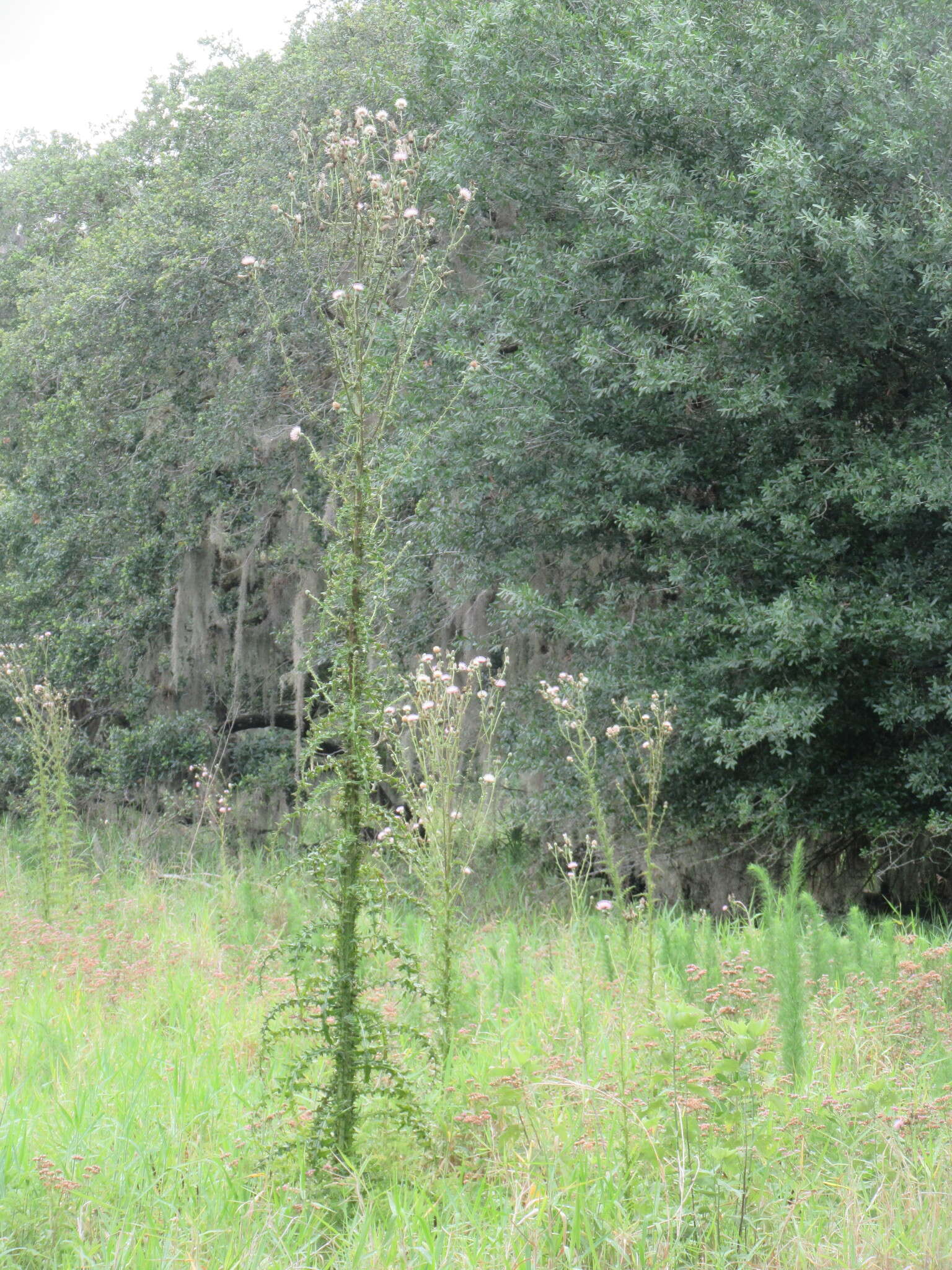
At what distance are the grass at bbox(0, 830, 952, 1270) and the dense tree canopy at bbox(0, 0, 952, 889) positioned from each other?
220 cm

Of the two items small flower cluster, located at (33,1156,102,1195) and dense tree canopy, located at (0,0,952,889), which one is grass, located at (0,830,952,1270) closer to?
small flower cluster, located at (33,1156,102,1195)

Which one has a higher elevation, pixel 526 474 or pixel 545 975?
pixel 526 474

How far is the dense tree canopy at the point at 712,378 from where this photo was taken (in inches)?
232

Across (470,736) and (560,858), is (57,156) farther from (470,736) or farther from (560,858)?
(560,858)

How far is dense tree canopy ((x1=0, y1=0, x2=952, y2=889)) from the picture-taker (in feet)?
19.3

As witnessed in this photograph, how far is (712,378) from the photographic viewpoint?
648 centimetres

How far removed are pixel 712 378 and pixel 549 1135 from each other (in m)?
4.58

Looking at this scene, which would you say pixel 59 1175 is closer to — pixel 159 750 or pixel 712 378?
pixel 712 378

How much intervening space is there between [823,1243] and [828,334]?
4.91m

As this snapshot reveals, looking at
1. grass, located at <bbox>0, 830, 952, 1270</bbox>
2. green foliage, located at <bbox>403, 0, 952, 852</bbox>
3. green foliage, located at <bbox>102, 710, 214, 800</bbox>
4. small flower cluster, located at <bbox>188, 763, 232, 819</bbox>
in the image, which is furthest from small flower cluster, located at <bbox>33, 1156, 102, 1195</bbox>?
green foliage, located at <bbox>102, 710, 214, 800</bbox>

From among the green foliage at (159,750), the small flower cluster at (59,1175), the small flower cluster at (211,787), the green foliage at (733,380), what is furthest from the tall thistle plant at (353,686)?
the green foliage at (159,750)

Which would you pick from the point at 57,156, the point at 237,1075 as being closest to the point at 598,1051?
the point at 237,1075

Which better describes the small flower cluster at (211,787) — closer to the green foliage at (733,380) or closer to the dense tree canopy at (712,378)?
the dense tree canopy at (712,378)

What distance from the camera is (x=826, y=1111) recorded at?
3.10 metres
